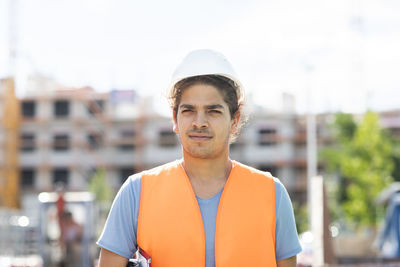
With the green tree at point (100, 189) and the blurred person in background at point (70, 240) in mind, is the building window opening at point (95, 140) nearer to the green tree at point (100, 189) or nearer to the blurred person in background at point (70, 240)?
the green tree at point (100, 189)

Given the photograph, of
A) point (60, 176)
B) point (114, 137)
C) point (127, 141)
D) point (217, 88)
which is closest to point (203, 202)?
point (217, 88)

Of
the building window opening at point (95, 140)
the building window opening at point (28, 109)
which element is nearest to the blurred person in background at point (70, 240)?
the building window opening at point (95, 140)

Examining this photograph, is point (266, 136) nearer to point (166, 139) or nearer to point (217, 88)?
point (166, 139)

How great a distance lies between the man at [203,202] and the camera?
1.78m

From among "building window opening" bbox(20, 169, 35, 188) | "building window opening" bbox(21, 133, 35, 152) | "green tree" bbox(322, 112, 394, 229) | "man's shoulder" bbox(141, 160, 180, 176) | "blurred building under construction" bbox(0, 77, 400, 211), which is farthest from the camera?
"building window opening" bbox(20, 169, 35, 188)

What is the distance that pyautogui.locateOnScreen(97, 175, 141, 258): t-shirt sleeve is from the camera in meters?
1.76

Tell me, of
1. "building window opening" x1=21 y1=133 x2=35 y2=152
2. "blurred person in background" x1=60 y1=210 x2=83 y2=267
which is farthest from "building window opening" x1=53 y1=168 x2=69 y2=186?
"blurred person in background" x1=60 y1=210 x2=83 y2=267

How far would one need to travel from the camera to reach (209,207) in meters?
1.85

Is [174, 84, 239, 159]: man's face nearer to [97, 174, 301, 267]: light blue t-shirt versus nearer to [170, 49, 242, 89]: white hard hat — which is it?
[170, 49, 242, 89]: white hard hat

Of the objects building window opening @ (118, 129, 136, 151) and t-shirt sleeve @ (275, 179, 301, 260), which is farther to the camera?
building window opening @ (118, 129, 136, 151)

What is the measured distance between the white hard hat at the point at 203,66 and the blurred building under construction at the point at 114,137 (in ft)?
135

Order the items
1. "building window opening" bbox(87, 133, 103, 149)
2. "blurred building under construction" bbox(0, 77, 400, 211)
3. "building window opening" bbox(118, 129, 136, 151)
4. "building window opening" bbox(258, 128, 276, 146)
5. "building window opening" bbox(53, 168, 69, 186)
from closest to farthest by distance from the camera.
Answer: "blurred building under construction" bbox(0, 77, 400, 211) < "building window opening" bbox(258, 128, 276, 146) < "building window opening" bbox(53, 168, 69, 186) < "building window opening" bbox(118, 129, 136, 151) < "building window opening" bbox(87, 133, 103, 149)

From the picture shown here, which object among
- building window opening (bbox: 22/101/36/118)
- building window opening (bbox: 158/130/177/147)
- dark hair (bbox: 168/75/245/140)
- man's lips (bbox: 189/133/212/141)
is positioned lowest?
man's lips (bbox: 189/133/212/141)

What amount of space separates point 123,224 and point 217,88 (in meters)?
0.49
